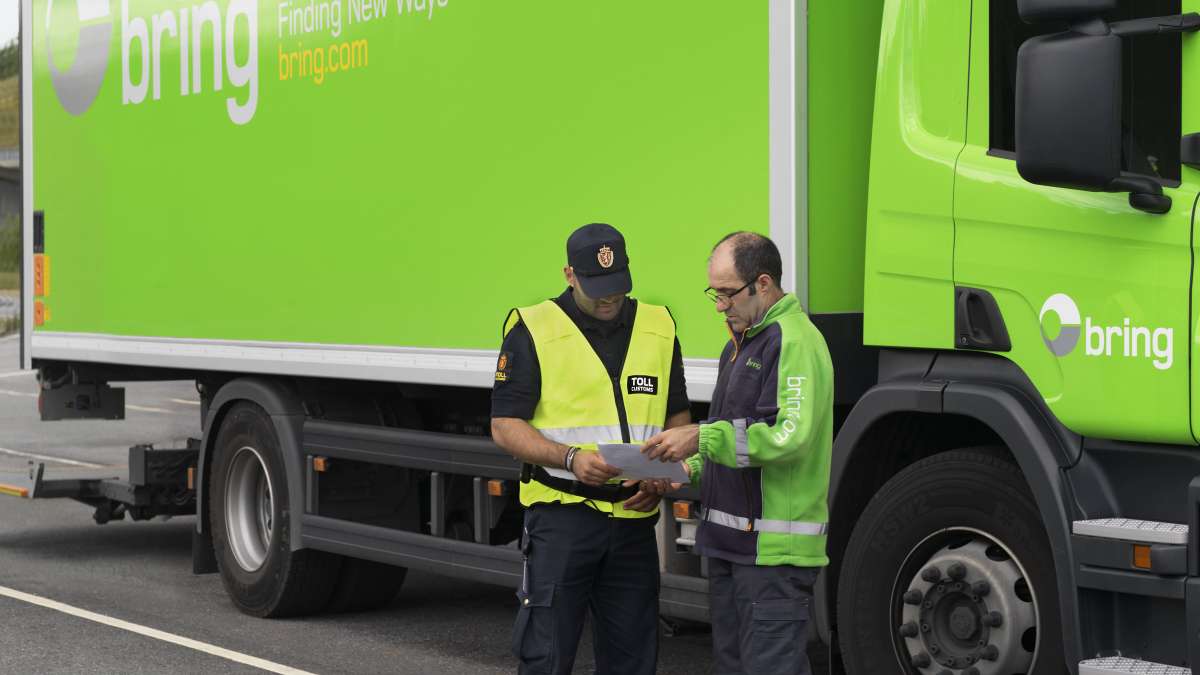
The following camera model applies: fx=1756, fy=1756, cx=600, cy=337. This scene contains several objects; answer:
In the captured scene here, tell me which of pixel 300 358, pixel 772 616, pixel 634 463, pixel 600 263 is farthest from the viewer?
pixel 300 358

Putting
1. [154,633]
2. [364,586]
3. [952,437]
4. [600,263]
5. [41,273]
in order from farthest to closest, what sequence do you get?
Result: [41,273] → [364,586] → [154,633] → [952,437] → [600,263]

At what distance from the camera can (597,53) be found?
6.39 metres

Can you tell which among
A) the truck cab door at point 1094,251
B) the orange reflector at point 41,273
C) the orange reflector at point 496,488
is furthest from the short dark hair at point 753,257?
the orange reflector at point 41,273

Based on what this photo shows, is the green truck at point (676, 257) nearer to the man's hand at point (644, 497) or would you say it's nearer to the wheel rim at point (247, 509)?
the wheel rim at point (247, 509)

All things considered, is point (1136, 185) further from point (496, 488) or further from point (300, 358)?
point (300, 358)

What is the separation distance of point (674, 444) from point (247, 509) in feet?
14.7

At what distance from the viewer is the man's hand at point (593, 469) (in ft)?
16.0

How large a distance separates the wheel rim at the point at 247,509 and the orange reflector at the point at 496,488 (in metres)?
1.78

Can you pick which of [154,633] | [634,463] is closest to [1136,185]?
[634,463]

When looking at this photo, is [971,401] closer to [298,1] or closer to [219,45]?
[298,1]

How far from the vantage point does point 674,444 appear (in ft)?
15.5

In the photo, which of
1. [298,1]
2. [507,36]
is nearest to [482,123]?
[507,36]

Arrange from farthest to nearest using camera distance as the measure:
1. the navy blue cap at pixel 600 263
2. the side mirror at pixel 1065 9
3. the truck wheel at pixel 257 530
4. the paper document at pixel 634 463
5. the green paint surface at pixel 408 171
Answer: the truck wheel at pixel 257 530, the green paint surface at pixel 408 171, the navy blue cap at pixel 600 263, the paper document at pixel 634 463, the side mirror at pixel 1065 9

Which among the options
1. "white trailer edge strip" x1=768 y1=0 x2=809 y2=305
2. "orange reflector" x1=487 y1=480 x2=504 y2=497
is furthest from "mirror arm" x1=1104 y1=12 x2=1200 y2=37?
"orange reflector" x1=487 y1=480 x2=504 y2=497
